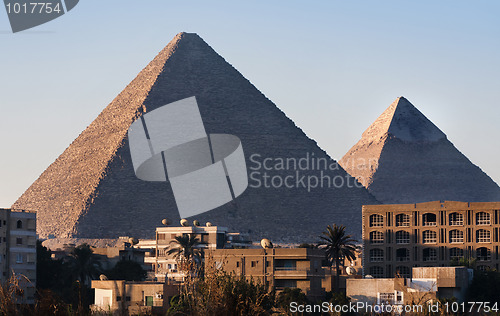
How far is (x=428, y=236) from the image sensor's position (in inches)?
4286

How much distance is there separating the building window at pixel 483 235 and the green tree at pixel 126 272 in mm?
29500

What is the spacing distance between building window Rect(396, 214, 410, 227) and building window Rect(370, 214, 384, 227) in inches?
57.5

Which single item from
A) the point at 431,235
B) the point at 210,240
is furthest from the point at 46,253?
the point at 431,235

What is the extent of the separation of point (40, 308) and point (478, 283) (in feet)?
169

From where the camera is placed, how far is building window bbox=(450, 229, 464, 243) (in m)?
107

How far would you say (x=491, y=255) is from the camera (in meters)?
106

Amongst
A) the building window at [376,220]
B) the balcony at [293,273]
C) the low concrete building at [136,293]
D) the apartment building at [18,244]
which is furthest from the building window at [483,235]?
the apartment building at [18,244]

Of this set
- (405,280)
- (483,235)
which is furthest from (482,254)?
(405,280)

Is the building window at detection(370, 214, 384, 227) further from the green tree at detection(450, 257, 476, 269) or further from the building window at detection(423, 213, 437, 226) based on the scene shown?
the green tree at detection(450, 257, 476, 269)

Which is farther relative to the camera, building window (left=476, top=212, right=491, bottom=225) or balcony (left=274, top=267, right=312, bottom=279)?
building window (left=476, top=212, right=491, bottom=225)

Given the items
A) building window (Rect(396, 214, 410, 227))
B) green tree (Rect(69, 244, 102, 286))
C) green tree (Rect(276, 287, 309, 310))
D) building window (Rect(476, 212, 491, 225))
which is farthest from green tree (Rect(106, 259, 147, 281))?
green tree (Rect(276, 287, 309, 310))

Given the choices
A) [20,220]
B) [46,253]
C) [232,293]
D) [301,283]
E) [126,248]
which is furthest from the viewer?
[126,248]

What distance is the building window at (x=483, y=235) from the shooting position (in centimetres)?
10614

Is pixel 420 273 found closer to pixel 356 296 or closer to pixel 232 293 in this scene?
pixel 356 296
